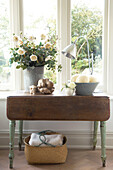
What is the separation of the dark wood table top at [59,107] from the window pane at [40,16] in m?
1.12

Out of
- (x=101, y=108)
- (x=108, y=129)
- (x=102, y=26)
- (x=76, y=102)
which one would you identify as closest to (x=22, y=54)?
(x=76, y=102)

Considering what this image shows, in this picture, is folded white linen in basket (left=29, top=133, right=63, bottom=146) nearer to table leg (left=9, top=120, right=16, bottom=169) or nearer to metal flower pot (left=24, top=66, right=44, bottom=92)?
table leg (left=9, top=120, right=16, bottom=169)

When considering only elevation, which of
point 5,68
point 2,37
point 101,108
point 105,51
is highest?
point 2,37

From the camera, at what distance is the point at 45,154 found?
2.47 metres

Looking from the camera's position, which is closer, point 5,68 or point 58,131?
point 58,131

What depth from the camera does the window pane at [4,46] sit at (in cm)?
308

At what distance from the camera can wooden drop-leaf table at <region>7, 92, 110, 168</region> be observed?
7.50 feet

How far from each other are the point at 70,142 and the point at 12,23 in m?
1.71

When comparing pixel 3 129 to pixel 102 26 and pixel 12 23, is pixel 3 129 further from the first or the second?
pixel 102 26

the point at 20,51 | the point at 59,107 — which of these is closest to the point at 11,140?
the point at 59,107

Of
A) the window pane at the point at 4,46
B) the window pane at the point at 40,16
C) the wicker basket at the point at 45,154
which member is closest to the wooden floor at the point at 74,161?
the wicker basket at the point at 45,154

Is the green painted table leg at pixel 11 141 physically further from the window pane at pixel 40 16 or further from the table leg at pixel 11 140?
the window pane at pixel 40 16

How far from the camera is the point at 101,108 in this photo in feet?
7.48

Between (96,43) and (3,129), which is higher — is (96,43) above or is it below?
above
